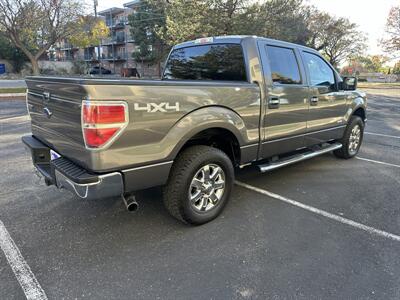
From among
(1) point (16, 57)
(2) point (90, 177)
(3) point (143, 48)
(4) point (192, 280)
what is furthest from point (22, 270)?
(1) point (16, 57)

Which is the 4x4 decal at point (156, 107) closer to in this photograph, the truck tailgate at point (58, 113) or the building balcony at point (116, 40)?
the truck tailgate at point (58, 113)

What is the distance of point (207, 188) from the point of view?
10.8 feet

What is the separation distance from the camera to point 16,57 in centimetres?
4312

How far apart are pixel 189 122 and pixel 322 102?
8.74 ft

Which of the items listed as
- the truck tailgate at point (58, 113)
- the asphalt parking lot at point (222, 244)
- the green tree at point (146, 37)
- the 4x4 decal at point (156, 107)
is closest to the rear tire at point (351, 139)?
the asphalt parking lot at point (222, 244)

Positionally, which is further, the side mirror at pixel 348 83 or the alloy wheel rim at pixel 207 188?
the side mirror at pixel 348 83

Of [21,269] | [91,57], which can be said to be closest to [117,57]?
[91,57]

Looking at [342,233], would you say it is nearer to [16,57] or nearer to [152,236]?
[152,236]

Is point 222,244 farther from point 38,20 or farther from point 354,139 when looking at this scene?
point 38,20

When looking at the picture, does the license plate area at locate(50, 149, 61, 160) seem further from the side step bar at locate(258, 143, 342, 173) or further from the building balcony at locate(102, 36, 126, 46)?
the building balcony at locate(102, 36, 126, 46)

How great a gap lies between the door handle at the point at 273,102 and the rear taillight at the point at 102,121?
1.95 m

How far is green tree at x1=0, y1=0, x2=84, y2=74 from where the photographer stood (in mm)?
18531

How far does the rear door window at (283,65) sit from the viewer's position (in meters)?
3.86

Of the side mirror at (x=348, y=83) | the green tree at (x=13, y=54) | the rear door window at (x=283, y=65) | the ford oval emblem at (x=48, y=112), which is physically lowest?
the ford oval emblem at (x=48, y=112)
